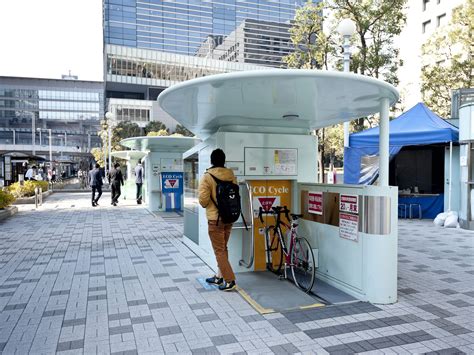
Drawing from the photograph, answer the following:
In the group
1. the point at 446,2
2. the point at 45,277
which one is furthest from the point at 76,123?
the point at 45,277

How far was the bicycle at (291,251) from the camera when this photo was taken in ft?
16.7

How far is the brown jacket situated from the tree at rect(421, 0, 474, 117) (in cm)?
1509

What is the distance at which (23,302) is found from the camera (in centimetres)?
461

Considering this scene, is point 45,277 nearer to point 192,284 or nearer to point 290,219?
point 192,284

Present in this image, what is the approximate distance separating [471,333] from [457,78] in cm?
1661

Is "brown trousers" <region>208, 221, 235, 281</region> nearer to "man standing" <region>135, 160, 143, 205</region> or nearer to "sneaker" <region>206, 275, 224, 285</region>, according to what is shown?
"sneaker" <region>206, 275, 224, 285</region>

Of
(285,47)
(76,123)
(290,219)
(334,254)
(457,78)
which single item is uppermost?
(285,47)

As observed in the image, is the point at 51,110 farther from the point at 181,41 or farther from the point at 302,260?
the point at 302,260

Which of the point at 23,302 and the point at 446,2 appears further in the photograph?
the point at 446,2

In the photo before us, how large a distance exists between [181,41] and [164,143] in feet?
362

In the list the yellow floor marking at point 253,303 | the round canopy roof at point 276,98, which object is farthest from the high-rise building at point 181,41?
the yellow floor marking at point 253,303

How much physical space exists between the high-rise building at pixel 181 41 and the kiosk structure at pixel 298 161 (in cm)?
6298

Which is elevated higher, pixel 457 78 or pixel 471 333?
pixel 457 78

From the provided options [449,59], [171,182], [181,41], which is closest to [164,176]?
[171,182]
